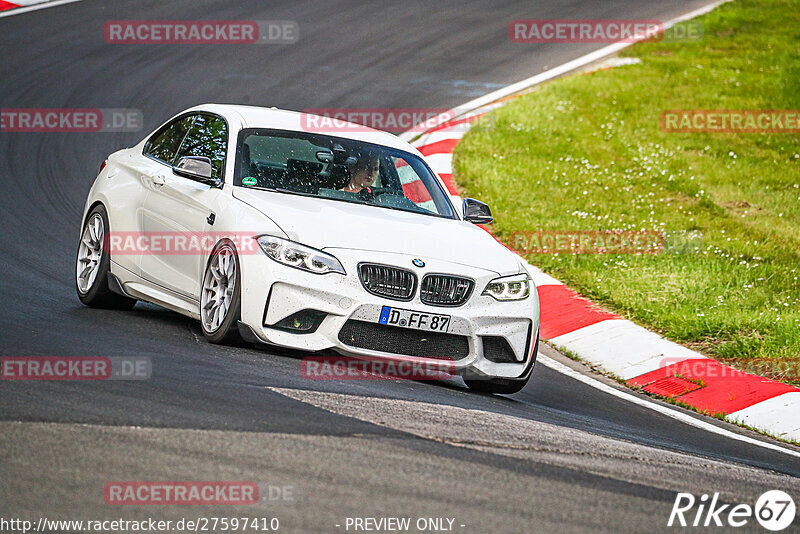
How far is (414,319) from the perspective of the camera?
699 cm

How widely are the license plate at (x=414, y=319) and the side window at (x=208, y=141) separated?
1.78 metres

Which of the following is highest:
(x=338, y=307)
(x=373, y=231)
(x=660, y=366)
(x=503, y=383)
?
(x=373, y=231)

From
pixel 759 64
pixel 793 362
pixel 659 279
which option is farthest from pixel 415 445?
pixel 759 64

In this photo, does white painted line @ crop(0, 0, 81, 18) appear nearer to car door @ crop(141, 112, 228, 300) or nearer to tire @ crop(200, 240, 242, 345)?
car door @ crop(141, 112, 228, 300)

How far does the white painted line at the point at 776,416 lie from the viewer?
7.93 metres

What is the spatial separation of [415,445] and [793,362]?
497 cm

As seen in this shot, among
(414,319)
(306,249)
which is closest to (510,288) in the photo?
(414,319)

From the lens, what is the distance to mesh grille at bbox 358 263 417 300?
6.98 m

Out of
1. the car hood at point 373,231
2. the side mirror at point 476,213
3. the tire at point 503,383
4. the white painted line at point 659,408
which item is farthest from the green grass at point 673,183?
the car hood at point 373,231

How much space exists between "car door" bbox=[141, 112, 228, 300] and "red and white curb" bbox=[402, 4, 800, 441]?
2.04 metres

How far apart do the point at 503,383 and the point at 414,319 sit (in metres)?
0.97

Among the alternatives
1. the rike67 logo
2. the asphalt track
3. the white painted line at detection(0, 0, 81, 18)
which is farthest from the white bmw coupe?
the white painted line at detection(0, 0, 81, 18)

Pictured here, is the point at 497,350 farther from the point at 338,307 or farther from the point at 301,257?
the point at 301,257

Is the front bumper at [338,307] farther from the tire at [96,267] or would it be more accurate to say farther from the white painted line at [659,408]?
the tire at [96,267]
